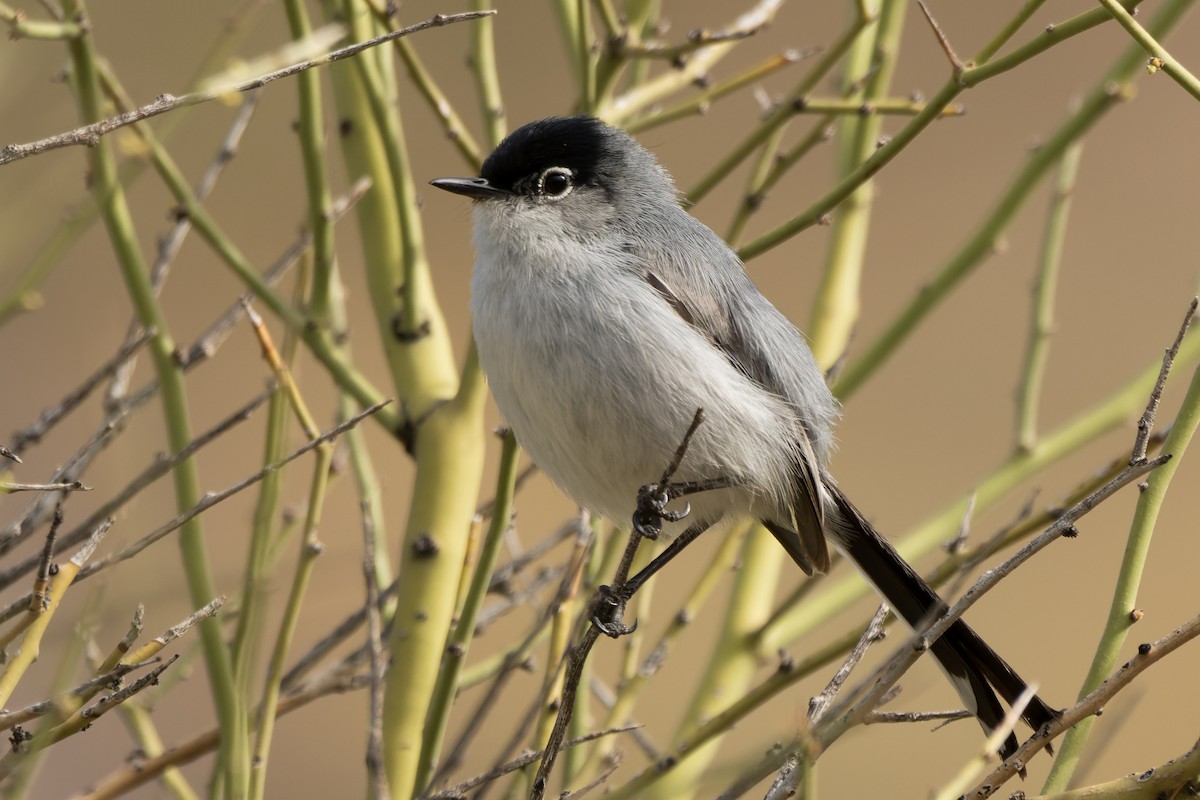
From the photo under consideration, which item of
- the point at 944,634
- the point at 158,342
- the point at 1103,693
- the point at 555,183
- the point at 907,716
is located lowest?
the point at 1103,693

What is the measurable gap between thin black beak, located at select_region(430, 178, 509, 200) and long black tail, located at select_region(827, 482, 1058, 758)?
77 cm

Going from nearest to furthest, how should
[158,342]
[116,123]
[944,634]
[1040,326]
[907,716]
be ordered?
[116,123] → [907,716] → [158,342] → [944,634] → [1040,326]

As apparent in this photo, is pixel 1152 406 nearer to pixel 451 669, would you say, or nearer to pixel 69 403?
pixel 451 669

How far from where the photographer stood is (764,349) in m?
1.99

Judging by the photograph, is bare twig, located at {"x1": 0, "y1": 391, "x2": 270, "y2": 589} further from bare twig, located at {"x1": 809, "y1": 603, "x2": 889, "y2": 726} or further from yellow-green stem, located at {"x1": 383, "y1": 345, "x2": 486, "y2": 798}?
bare twig, located at {"x1": 809, "y1": 603, "x2": 889, "y2": 726}

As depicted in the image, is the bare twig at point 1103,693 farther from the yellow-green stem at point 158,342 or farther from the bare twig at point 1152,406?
the yellow-green stem at point 158,342

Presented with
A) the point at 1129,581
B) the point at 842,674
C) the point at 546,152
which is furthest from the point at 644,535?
the point at 546,152

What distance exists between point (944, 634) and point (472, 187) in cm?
103

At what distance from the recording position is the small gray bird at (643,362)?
1.80m

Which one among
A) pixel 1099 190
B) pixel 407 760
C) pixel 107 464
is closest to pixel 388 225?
pixel 107 464

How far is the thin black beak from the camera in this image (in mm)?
2018

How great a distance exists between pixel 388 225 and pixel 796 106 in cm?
66

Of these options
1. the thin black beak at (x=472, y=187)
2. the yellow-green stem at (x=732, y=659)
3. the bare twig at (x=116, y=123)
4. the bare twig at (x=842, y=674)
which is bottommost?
the bare twig at (x=842, y=674)

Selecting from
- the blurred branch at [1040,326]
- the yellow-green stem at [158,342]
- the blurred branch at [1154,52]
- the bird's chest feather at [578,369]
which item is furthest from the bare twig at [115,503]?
the blurred branch at [1040,326]
